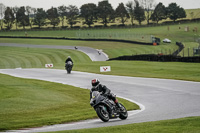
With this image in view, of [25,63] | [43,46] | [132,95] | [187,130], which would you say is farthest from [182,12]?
[187,130]

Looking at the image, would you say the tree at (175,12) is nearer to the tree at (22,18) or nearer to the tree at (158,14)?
the tree at (158,14)

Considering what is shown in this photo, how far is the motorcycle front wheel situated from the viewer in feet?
44.7

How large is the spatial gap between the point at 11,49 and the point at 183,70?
60.6m

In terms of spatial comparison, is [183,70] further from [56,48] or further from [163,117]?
[56,48]

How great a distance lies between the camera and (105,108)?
1387 centimetres

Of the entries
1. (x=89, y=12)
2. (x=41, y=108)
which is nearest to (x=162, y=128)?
(x=41, y=108)

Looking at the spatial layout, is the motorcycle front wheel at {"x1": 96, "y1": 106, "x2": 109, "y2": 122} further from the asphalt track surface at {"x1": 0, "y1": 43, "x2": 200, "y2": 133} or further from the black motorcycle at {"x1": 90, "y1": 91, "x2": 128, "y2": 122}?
the asphalt track surface at {"x1": 0, "y1": 43, "x2": 200, "y2": 133}

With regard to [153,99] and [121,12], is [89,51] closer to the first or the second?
[153,99]

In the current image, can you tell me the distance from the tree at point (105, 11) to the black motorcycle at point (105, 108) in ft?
493

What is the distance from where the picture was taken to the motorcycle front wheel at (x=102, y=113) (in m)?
13.6

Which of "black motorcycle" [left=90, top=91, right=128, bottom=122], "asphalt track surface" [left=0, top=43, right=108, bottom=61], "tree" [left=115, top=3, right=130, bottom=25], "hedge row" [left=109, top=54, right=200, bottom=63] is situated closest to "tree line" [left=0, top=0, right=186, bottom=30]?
"tree" [left=115, top=3, right=130, bottom=25]

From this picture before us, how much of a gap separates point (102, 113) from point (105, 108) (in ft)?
0.82

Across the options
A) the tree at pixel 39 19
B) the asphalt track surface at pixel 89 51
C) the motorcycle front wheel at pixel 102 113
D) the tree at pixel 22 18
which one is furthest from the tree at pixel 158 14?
the motorcycle front wheel at pixel 102 113

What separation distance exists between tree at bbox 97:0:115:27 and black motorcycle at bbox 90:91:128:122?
493ft
